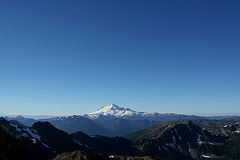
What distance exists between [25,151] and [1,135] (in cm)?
274

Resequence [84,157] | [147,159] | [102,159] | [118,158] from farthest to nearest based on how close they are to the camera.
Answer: [147,159] < [118,158] < [102,159] < [84,157]

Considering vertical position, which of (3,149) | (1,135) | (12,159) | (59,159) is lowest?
(59,159)

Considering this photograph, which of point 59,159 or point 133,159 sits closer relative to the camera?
point 59,159

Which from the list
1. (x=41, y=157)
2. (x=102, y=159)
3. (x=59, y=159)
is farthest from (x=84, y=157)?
(x=41, y=157)

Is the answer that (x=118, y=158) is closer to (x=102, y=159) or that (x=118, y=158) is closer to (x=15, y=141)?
(x=102, y=159)

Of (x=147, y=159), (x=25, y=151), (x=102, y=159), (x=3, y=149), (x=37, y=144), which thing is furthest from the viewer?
(x=37, y=144)

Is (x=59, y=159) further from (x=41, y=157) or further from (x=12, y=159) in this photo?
(x=12, y=159)

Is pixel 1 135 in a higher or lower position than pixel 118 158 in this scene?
higher

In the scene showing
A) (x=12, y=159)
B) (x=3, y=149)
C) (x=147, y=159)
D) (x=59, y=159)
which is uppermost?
(x=3, y=149)

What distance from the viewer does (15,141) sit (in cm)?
1683

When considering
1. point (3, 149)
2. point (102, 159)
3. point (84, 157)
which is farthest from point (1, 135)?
point (102, 159)

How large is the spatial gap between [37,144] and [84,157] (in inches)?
4196

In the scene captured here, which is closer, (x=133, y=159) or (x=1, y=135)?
(x=1, y=135)

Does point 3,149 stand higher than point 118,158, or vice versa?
point 3,149
